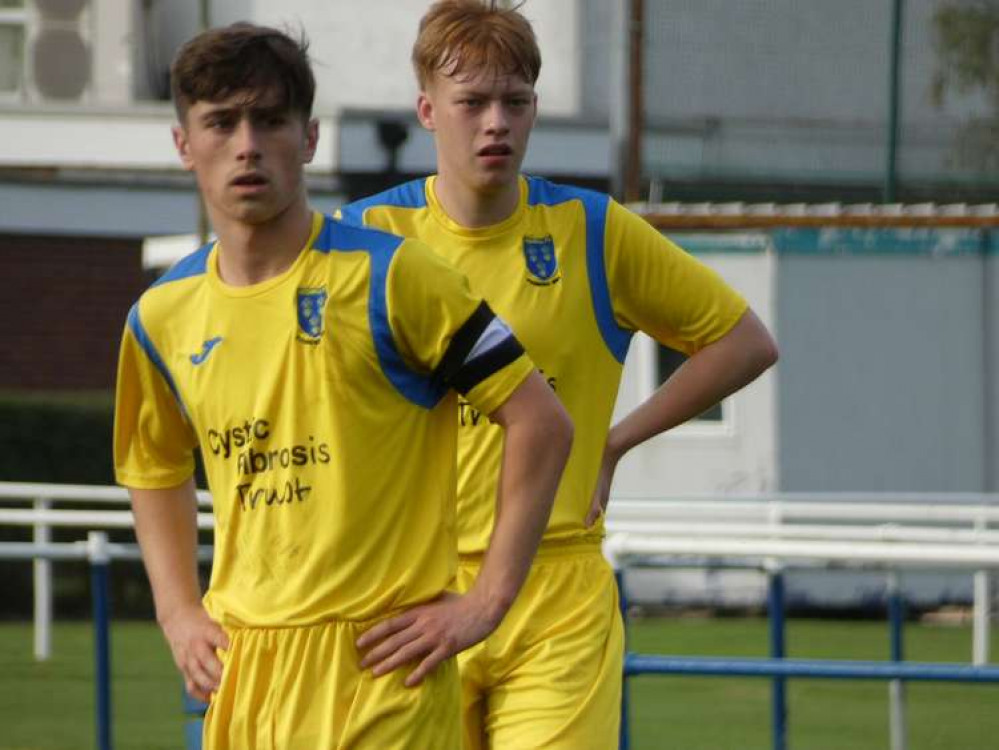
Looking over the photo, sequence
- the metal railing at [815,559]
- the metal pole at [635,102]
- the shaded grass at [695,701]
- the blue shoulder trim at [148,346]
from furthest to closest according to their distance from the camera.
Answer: the metal pole at [635,102], the shaded grass at [695,701], the metal railing at [815,559], the blue shoulder trim at [148,346]

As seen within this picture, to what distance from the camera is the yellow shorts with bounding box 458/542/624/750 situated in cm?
465

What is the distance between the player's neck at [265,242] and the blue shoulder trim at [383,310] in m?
0.04

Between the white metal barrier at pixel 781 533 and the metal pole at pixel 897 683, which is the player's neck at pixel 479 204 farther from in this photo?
the metal pole at pixel 897 683

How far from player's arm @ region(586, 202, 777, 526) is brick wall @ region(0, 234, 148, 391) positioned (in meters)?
16.4

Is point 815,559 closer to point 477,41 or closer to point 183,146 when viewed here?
point 477,41

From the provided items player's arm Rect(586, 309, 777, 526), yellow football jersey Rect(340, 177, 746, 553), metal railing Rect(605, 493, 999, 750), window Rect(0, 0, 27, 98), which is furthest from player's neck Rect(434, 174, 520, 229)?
window Rect(0, 0, 27, 98)

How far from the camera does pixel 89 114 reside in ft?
71.7

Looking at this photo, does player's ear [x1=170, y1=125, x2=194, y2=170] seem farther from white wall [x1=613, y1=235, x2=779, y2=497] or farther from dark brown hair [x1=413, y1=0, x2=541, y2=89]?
white wall [x1=613, y1=235, x2=779, y2=497]

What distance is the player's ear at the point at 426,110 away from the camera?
491cm

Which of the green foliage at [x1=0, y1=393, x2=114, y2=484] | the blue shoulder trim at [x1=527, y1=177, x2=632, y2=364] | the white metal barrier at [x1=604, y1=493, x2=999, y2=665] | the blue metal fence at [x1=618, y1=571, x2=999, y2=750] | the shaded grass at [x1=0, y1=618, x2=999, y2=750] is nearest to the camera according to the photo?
the blue shoulder trim at [x1=527, y1=177, x2=632, y2=364]

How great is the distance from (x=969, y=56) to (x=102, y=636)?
22.1ft

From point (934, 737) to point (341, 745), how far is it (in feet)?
21.6

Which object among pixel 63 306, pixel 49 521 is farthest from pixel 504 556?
pixel 63 306

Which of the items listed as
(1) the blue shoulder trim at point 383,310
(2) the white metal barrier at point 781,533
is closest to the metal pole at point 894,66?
(2) the white metal barrier at point 781,533
